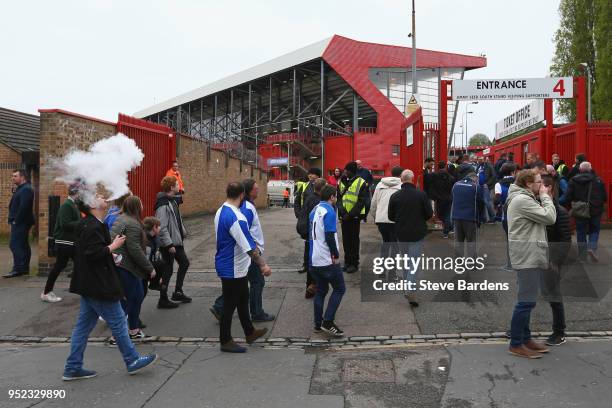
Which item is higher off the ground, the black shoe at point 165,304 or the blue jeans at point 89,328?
the blue jeans at point 89,328

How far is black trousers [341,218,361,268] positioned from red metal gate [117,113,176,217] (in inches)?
208

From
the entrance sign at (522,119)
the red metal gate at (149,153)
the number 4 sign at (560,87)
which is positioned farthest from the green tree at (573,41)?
the red metal gate at (149,153)

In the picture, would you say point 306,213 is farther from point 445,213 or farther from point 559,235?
point 445,213

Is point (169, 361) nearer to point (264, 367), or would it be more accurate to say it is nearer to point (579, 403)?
point (264, 367)

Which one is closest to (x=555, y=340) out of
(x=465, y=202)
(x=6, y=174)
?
(x=465, y=202)

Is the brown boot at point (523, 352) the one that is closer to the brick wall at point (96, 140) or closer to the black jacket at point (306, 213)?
the black jacket at point (306, 213)

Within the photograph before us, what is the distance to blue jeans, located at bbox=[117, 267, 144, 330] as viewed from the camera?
527 cm

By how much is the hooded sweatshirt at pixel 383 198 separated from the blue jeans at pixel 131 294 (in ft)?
12.1

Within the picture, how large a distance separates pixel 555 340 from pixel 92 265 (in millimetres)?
4510

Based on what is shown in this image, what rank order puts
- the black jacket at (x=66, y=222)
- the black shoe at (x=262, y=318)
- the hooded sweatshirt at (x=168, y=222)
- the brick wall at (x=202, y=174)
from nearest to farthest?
the black shoe at (x=262, y=318) → the hooded sweatshirt at (x=168, y=222) → the black jacket at (x=66, y=222) → the brick wall at (x=202, y=174)

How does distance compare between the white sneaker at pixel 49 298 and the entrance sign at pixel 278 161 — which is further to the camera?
the entrance sign at pixel 278 161

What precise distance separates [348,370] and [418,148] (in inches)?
328

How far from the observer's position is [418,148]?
11906mm

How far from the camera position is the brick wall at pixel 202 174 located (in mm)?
14953
